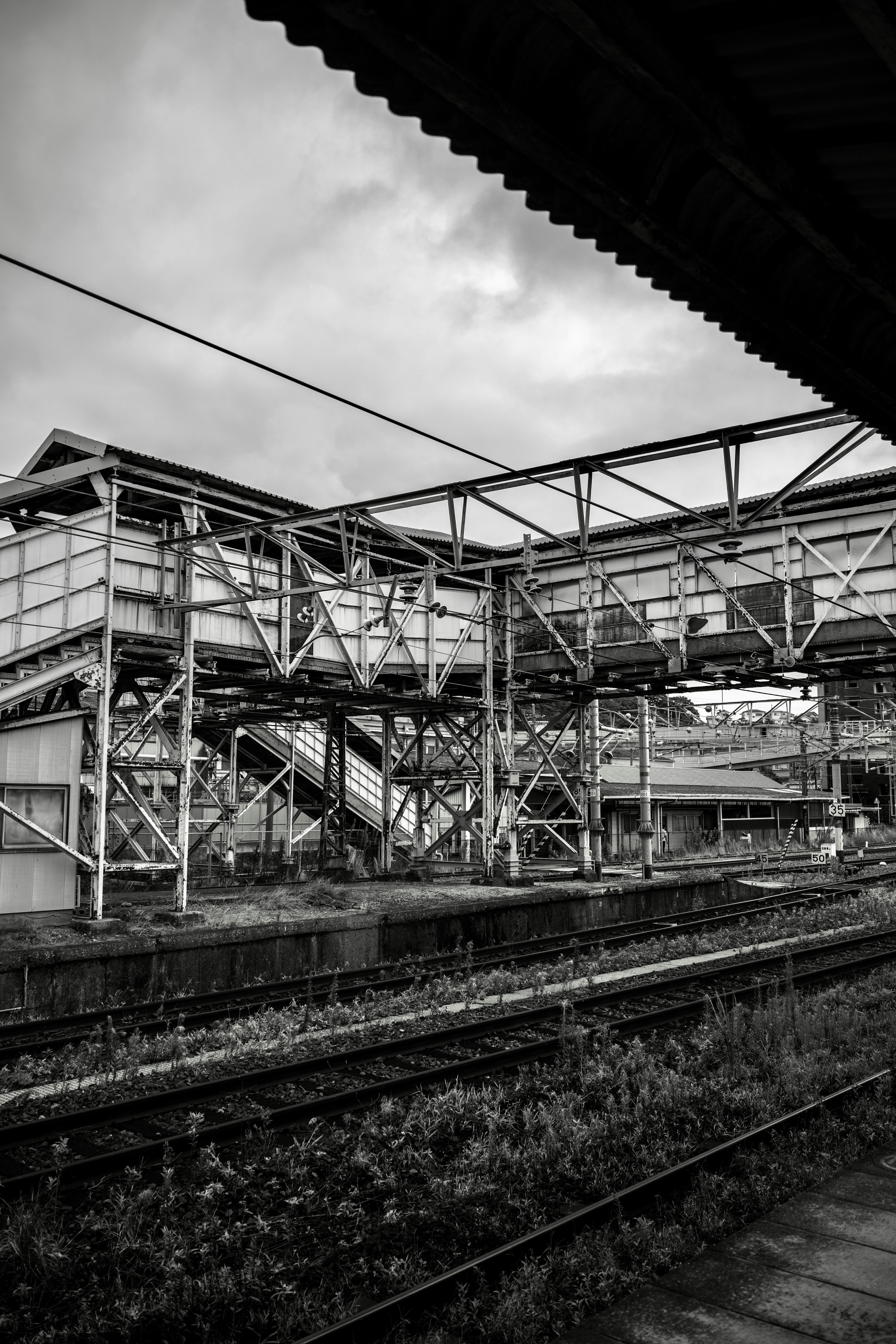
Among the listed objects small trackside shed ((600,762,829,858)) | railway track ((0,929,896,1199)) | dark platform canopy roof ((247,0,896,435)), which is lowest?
railway track ((0,929,896,1199))

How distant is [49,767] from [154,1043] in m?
7.07

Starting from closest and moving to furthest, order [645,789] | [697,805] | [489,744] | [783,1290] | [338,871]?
[783,1290]
[489,744]
[338,871]
[645,789]
[697,805]

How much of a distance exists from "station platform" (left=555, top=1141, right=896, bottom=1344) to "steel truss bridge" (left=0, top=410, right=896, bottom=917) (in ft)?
21.1

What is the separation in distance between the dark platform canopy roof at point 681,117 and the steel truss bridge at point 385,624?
15.1 ft

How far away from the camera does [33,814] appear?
15383 millimetres

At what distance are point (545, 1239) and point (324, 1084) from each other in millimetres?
3500

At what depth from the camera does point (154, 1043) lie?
9.82 meters

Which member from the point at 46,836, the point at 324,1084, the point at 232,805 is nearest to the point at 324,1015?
the point at 324,1084

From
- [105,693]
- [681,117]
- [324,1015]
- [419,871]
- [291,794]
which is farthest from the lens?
[291,794]

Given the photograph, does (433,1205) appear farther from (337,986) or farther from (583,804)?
(583,804)

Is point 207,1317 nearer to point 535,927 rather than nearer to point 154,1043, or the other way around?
point 154,1043

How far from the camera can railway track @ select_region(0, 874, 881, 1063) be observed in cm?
1047

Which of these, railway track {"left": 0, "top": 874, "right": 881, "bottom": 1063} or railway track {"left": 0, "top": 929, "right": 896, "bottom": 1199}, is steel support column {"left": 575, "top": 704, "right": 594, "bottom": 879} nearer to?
railway track {"left": 0, "top": 874, "right": 881, "bottom": 1063}

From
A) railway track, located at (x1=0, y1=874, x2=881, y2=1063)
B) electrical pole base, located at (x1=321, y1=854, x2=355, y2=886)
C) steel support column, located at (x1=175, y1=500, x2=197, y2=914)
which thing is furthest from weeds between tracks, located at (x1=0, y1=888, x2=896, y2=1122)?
electrical pole base, located at (x1=321, y1=854, x2=355, y2=886)
